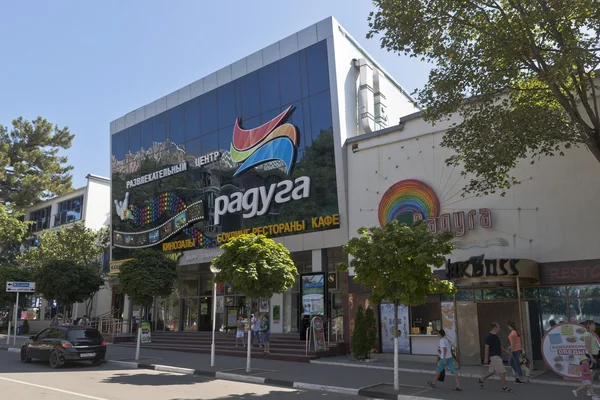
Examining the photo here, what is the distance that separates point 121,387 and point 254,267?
16.7 feet

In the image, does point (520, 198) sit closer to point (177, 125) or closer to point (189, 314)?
point (177, 125)

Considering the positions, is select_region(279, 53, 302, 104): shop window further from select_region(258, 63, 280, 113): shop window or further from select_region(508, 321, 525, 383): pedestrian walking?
select_region(508, 321, 525, 383): pedestrian walking

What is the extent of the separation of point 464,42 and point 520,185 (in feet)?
19.0

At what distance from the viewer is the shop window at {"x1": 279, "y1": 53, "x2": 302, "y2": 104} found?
23148 mm

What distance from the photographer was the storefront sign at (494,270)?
47.2ft

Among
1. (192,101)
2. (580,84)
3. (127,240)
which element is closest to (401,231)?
(580,84)

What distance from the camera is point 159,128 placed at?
30.2 meters

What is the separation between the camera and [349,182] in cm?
2097

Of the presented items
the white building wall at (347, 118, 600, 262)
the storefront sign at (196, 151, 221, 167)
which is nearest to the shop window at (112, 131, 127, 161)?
the storefront sign at (196, 151, 221, 167)

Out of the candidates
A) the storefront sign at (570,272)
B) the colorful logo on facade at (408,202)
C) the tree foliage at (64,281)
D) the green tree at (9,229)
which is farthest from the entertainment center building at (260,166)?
the green tree at (9,229)

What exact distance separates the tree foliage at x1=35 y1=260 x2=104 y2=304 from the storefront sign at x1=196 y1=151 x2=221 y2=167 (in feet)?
29.7

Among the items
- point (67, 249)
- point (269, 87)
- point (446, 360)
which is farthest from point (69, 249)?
point (446, 360)

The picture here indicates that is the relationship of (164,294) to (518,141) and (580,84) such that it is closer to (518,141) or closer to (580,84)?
(518,141)

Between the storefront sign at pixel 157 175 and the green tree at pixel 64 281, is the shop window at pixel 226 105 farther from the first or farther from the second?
the green tree at pixel 64 281
